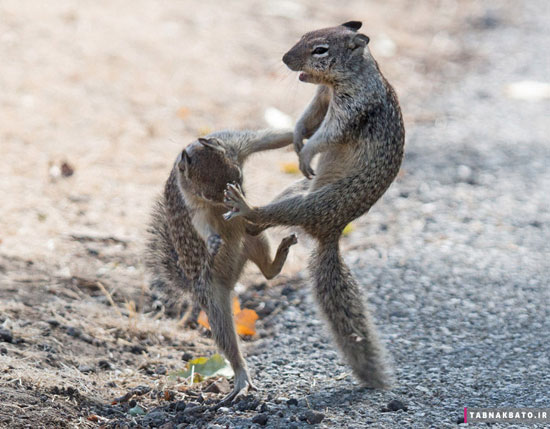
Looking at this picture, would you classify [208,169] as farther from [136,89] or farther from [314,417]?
[136,89]

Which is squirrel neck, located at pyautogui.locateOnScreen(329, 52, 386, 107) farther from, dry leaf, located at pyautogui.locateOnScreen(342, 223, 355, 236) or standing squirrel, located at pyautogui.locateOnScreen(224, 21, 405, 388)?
dry leaf, located at pyautogui.locateOnScreen(342, 223, 355, 236)

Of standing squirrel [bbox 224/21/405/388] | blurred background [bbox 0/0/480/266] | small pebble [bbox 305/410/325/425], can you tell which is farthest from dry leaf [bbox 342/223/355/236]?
small pebble [bbox 305/410/325/425]

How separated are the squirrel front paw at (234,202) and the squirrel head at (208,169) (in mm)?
82

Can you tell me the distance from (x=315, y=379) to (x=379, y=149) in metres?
1.36

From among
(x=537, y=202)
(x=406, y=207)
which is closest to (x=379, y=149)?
(x=406, y=207)

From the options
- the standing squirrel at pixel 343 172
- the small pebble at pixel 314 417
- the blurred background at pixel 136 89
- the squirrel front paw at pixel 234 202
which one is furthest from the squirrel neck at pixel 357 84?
the small pebble at pixel 314 417

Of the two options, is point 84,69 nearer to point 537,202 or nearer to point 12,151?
point 12,151

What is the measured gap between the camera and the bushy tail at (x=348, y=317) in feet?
Answer: 15.2

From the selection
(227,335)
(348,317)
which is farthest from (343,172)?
(227,335)

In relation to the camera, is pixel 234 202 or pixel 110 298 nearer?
pixel 234 202

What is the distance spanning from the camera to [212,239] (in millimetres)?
4660

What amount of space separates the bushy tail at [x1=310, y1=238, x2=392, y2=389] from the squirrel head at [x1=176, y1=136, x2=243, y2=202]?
0.66m

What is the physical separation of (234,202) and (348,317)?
36.0 inches

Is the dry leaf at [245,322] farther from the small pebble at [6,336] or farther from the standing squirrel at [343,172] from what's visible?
the small pebble at [6,336]
